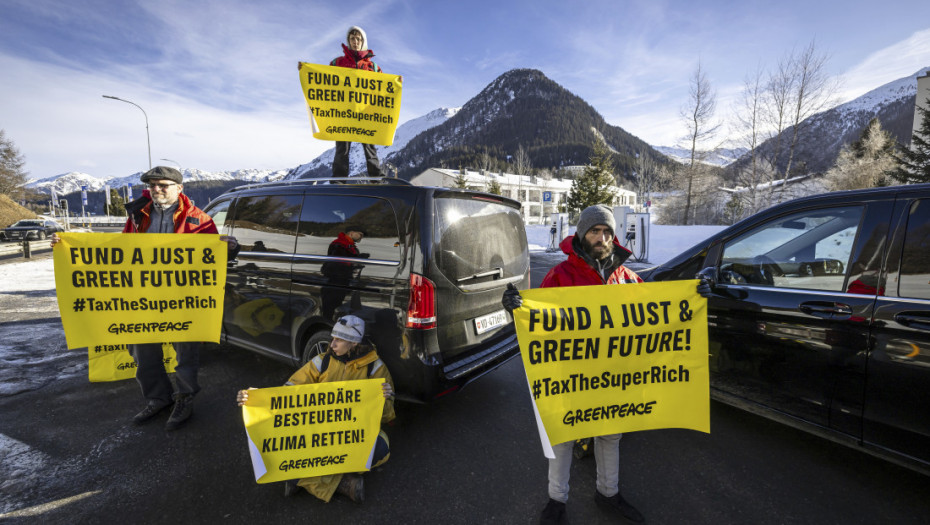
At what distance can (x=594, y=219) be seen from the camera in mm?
2197

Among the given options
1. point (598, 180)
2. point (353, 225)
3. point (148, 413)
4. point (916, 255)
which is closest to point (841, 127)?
point (598, 180)

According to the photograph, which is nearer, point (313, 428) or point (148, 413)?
point (313, 428)

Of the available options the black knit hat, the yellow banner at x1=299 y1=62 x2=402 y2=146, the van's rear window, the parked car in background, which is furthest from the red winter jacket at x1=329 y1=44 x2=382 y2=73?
the parked car in background

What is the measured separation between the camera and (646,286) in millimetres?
2219

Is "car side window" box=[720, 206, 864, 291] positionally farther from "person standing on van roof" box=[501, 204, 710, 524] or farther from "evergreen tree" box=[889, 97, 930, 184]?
"evergreen tree" box=[889, 97, 930, 184]

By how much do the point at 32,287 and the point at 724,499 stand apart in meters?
13.7

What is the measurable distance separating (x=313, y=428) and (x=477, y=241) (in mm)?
1764

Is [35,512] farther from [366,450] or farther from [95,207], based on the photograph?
[95,207]

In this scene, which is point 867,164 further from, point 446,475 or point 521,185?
point 521,185

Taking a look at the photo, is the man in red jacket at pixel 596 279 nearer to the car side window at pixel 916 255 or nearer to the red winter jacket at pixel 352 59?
the car side window at pixel 916 255

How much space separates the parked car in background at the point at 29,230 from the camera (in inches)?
951

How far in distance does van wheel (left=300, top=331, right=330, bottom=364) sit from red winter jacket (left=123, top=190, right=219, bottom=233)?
1.17 meters

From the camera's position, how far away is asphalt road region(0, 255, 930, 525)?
88.8 inches

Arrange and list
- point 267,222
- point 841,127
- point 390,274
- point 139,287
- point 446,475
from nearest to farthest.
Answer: point 446,475
point 390,274
point 139,287
point 267,222
point 841,127
